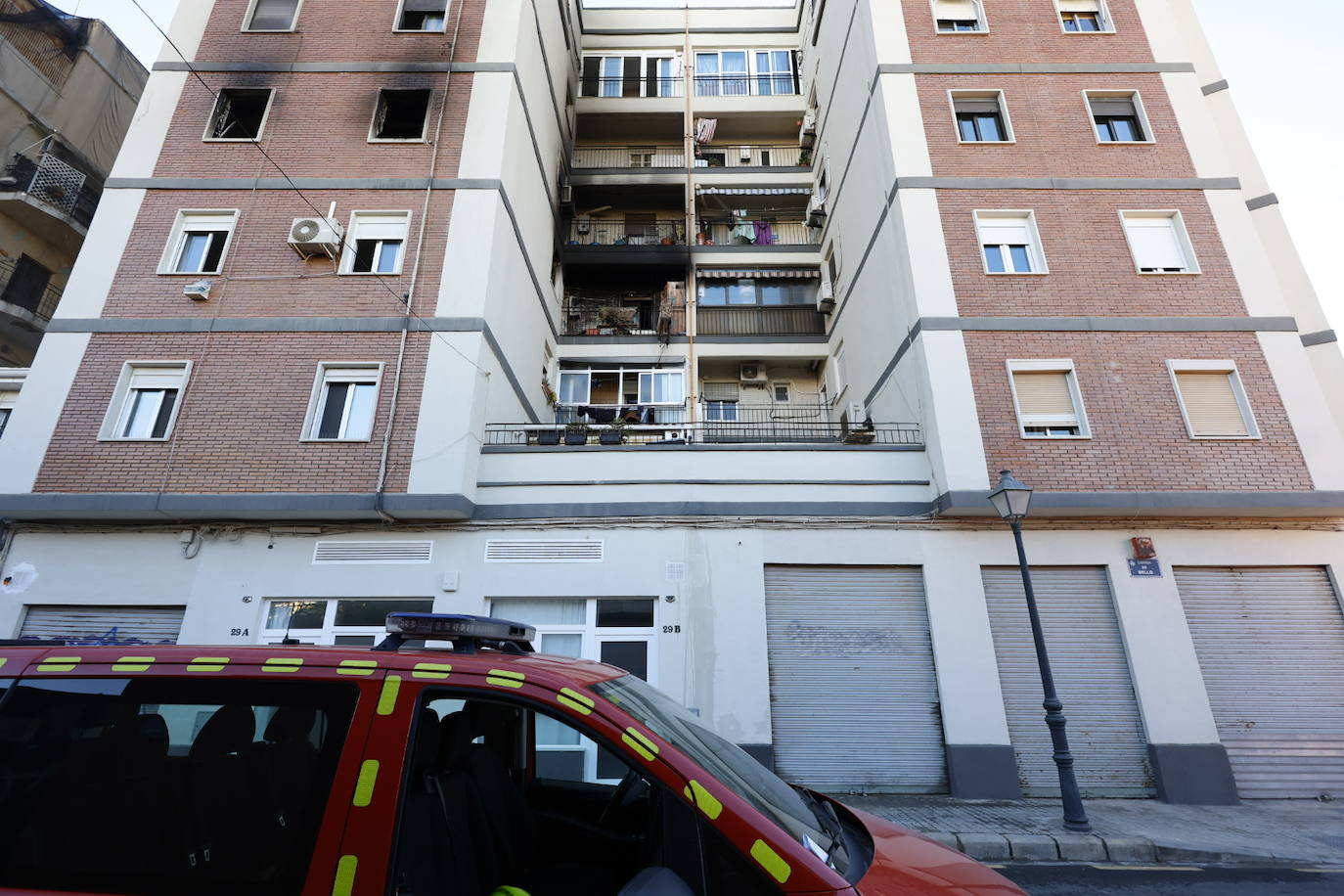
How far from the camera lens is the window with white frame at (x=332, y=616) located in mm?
8734

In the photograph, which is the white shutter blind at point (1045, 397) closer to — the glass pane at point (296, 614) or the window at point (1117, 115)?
the window at point (1117, 115)

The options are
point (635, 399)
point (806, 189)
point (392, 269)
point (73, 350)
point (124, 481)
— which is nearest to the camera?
point (124, 481)

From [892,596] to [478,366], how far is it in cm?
771

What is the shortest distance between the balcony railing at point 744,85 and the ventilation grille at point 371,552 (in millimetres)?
17372

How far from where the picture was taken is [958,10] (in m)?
12.6

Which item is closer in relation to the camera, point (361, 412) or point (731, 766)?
point (731, 766)

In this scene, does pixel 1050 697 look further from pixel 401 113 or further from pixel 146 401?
pixel 401 113

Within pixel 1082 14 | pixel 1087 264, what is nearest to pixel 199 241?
pixel 1087 264

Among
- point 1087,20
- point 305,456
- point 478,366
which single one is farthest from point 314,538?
point 1087,20


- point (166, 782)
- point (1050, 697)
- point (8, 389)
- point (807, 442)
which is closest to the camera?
point (166, 782)

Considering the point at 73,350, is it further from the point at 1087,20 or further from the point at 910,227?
the point at 1087,20

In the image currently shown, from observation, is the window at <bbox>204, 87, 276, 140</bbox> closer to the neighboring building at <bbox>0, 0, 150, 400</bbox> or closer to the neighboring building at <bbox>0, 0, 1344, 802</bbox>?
the neighboring building at <bbox>0, 0, 1344, 802</bbox>

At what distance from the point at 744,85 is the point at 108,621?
2127 centimetres

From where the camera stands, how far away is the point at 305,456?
922 cm
